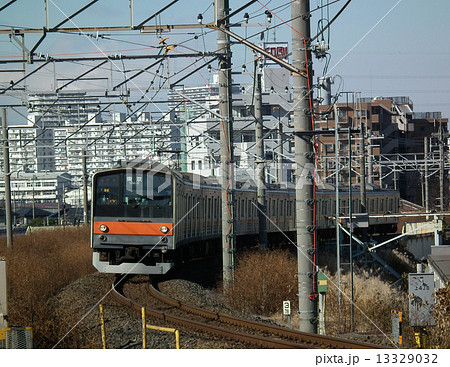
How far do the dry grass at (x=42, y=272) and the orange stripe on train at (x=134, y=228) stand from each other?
1570 millimetres

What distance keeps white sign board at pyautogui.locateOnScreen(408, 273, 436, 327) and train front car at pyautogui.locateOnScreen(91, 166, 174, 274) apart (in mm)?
6204

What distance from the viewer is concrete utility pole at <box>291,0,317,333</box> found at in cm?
→ 944

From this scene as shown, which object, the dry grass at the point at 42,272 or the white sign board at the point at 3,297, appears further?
the dry grass at the point at 42,272

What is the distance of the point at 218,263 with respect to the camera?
67.4ft

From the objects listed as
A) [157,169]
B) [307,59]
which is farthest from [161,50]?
[307,59]

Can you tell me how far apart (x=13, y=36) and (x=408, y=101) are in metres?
62.6

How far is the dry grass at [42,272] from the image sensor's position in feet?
29.9

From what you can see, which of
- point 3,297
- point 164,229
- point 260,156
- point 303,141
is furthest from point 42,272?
point 303,141

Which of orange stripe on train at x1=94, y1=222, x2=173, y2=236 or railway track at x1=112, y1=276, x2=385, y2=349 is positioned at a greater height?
orange stripe on train at x1=94, y1=222, x2=173, y2=236

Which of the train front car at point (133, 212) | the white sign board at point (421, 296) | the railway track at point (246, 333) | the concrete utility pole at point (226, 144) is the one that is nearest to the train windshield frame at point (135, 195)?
the train front car at point (133, 212)

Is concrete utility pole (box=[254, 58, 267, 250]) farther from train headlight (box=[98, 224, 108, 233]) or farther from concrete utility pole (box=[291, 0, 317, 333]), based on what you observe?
concrete utility pole (box=[291, 0, 317, 333])

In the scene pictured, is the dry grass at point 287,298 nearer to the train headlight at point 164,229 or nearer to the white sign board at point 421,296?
the train headlight at point 164,229

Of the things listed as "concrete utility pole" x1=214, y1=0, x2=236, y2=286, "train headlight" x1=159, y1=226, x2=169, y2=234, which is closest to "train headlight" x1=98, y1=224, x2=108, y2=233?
"train headlight" x1=159, y1=226, x2=169, y2=234
